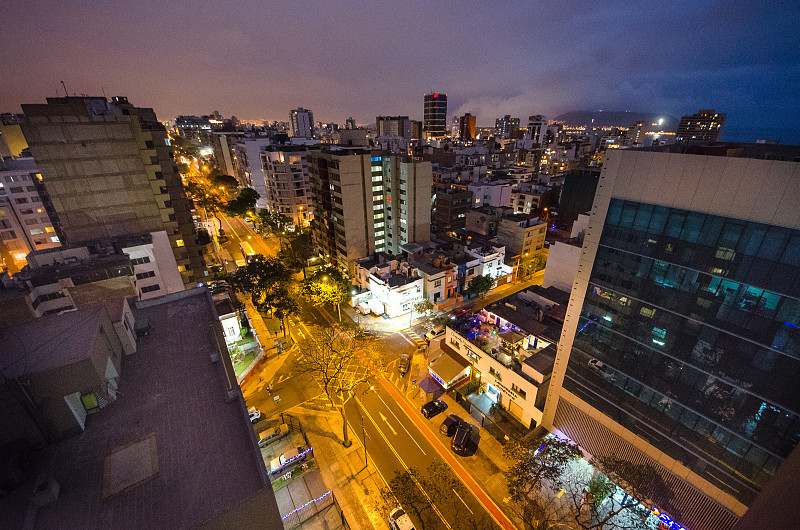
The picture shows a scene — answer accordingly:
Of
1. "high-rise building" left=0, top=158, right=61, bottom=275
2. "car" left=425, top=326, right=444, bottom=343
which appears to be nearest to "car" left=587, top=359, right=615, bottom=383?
"car" left=425, top=326, right=444, bottom=343

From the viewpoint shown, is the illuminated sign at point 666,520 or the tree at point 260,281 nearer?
the illuminated sign at point 666,520

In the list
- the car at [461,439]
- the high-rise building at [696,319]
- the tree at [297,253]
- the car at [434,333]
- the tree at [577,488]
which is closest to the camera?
the high-rise building at [696,319]

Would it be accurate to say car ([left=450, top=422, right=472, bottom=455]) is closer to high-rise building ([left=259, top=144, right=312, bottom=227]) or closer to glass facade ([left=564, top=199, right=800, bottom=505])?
glass facade ([left=564, top=199, right=800, bottom=505])

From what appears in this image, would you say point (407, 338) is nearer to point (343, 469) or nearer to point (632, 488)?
point (343, 469)

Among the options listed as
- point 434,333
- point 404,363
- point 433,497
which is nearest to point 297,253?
point 434,333

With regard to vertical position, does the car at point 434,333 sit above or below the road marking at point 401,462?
above

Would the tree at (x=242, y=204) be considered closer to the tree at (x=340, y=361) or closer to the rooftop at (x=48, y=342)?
the tree at (x=340, y=361)

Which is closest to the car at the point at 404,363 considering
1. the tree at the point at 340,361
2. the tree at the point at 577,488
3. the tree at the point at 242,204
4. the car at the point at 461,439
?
the tree at the point at 340,361
